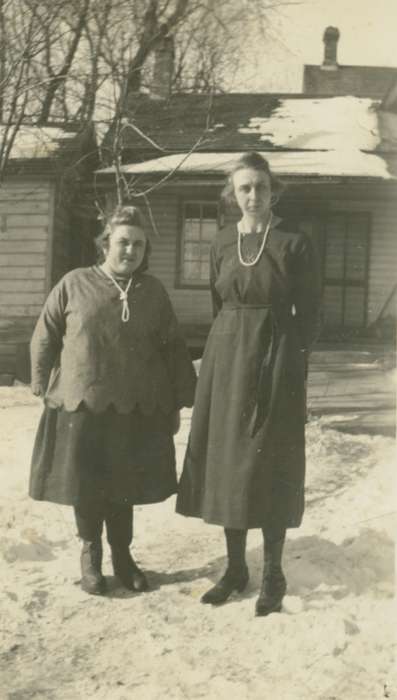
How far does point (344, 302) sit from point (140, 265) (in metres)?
9.25

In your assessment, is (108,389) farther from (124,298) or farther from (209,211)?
(209,211)

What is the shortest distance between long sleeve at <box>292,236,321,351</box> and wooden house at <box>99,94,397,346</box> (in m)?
8.17

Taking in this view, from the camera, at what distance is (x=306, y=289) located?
3.05 meters

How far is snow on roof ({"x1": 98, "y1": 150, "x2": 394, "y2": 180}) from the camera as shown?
33.7 ft

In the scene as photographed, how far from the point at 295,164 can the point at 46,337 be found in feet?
26.4

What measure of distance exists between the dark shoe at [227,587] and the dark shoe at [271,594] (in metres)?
0.18

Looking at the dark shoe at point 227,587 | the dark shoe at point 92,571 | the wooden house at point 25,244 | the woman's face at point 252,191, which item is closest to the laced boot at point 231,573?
the dark shoe at point 227,587

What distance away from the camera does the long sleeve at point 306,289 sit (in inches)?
119

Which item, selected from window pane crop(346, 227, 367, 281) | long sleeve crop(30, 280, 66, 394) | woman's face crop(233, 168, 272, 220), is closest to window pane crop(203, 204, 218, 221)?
window pane crop(346, 227, 367, 281)

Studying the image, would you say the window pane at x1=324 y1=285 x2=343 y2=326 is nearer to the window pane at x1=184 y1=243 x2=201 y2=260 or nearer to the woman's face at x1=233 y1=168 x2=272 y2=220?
the window pane at x1=184 y1=243 x2=201 y2=260

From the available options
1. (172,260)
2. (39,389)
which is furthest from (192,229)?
(39,389)

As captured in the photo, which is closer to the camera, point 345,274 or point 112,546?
point 112,546

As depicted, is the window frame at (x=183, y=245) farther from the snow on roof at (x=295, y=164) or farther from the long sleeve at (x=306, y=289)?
the long sleeve at (x=306, y=289)

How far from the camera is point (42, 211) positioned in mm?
10594
